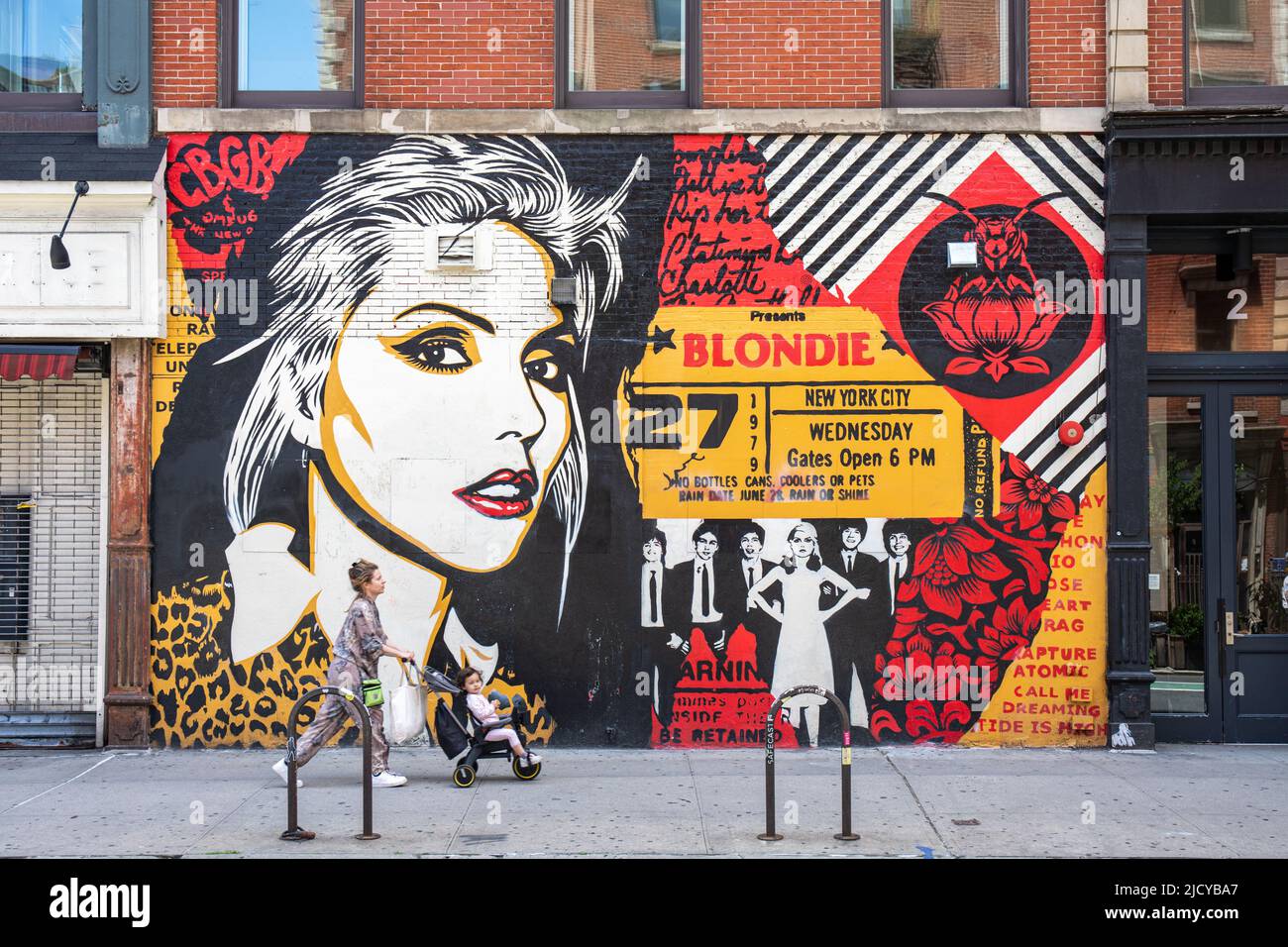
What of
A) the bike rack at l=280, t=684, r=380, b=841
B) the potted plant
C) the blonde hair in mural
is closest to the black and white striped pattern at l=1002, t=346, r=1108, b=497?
Result: the potted plant

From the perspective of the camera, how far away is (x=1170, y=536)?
11.8 metres

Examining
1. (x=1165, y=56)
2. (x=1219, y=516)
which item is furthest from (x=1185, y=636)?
(x=1165, y=56)

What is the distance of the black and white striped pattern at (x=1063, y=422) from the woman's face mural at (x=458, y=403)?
4261mm

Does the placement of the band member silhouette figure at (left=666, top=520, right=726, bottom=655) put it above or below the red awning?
below

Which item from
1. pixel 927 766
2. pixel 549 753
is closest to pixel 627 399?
pixel 549 753

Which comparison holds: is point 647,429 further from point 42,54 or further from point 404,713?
point 42,54

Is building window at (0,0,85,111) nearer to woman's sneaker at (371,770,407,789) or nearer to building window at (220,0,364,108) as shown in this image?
building window at (220,0,364,108)

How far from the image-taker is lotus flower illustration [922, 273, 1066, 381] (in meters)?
11.5

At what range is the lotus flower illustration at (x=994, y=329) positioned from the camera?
37.7 ft

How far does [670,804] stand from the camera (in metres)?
9.40

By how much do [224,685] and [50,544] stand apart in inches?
85.0

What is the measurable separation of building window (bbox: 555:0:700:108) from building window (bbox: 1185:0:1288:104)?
473 centimetres

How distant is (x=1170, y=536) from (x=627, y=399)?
5.28 m

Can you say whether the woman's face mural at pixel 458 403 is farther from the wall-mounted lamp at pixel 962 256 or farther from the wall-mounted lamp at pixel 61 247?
the wall-mounted lamp at pixel 962 256
